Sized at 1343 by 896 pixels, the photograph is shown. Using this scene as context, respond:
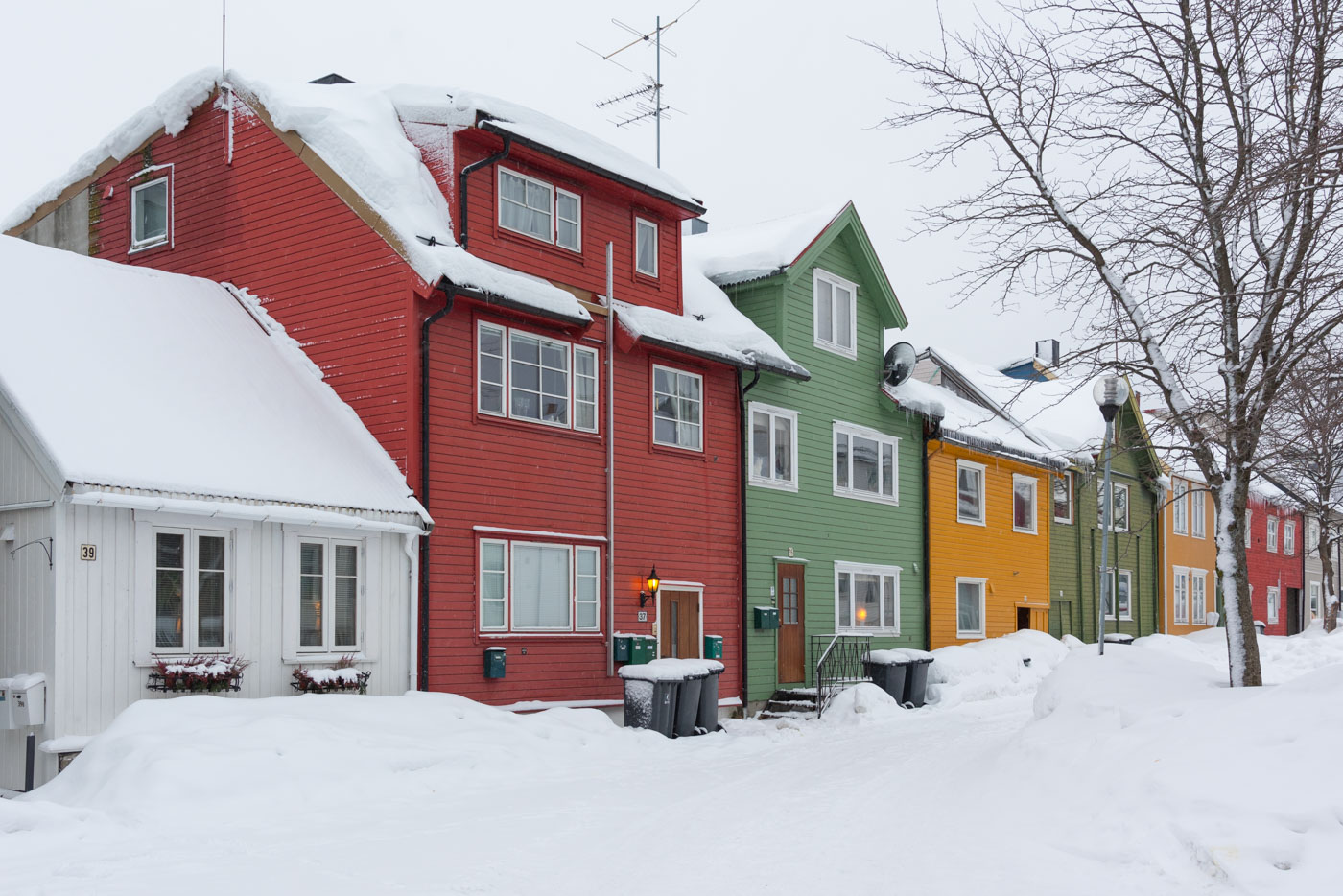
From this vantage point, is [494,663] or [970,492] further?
[970,492]

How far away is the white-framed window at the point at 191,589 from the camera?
1334 cm

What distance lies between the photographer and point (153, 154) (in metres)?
19.5

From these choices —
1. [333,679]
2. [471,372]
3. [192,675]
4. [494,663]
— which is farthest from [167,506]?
[494,663]

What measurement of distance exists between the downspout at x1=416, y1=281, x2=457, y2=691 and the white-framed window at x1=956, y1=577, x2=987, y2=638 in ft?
49.4

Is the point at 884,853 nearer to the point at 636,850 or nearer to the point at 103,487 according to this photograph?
the point at 636,850

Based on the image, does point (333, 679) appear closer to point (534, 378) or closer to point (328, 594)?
point (328, 594)

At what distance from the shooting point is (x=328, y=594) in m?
15.0

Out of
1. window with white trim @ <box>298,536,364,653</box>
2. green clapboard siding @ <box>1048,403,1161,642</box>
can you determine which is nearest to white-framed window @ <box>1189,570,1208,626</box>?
green clapboard siding @ <box>1048,403,1161,642</box>

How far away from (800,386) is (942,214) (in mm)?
9137

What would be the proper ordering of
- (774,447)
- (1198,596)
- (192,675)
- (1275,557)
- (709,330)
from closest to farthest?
(192,675)
(709,330)
(774,447)
(1198,596)
(1275,557)

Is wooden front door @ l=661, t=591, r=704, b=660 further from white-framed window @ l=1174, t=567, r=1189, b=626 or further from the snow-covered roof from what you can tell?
white-framed window @ l=1174, t=567, r=1189, b=626

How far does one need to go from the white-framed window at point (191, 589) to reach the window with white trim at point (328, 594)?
3.30 feet

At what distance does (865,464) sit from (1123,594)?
45.1ft

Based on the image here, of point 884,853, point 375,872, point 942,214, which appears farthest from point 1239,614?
point 375,872
